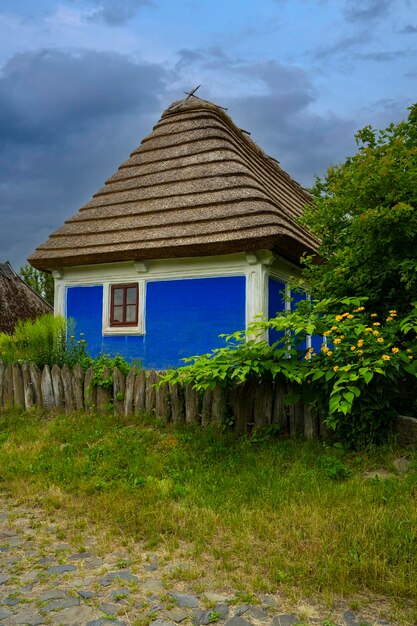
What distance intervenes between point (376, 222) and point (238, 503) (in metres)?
3.71

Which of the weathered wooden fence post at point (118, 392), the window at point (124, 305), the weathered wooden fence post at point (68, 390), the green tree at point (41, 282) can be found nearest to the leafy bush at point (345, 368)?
the weathered wooden fence post at point (118, 392)

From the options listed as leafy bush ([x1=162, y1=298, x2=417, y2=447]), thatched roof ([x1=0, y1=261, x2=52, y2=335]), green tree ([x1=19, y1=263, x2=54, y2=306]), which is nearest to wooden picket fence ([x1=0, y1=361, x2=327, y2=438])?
leafy bush ([x1=162, y1=298, x2=417, y2=447])

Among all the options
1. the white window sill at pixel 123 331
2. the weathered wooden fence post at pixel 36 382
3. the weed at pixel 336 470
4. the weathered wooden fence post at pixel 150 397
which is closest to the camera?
the weed at pixel 336 470

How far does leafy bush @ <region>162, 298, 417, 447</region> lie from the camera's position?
5.72m

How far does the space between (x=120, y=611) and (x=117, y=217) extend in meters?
9.77

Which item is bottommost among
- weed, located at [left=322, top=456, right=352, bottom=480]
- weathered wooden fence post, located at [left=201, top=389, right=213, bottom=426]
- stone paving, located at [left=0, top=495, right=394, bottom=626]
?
stone paving, located at [left=0, top=495, right=394, bottom=626]

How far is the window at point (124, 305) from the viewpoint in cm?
1189

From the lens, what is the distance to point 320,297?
7.48 metres

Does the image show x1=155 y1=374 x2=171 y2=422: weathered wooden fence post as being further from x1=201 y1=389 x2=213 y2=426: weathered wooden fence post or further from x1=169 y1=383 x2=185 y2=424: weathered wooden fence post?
x1=201 y1=389 x2=213 y2=426: weathered wooden fence post

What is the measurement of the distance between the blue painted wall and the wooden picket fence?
3.04m

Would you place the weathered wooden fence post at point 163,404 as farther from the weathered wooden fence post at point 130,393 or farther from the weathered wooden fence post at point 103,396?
the weathered wooden fence post at point 103,396

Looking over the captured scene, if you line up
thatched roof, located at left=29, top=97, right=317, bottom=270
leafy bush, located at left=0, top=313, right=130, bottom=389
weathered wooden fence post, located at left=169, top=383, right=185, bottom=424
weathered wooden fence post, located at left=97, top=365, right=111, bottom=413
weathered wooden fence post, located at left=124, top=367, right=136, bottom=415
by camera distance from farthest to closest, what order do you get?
thatched roof, located at left=29, top=97, right=317, bottom=270 < leafy bush, located at left=0, top=313, right=130, bottom=389 < weathered wooden fence post, located at left=97, top=365, right=111, bottom=413 < weathered wooden fence post, located at left=124, top=367, right=136, bottom=415 < weathered wooden fence post, located at left=169, top=383, right=185, bottom=424

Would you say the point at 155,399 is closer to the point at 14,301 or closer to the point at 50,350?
the point at 50,350

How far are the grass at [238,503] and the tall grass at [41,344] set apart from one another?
7.86 feet
